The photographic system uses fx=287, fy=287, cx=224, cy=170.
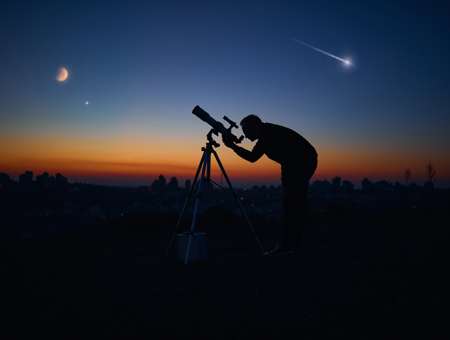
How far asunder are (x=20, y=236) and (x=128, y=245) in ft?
15.7

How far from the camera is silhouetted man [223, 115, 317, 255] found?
5.17 meters

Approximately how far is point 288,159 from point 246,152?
809mm

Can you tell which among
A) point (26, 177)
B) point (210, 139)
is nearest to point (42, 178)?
point (26, 177)

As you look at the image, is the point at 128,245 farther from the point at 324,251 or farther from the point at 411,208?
the point at 411,208

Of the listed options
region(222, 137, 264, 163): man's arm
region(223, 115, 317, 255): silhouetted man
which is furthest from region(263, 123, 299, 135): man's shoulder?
region(222, 137, 264, 163): man's arm

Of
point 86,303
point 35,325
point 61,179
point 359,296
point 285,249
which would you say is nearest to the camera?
point 35,325

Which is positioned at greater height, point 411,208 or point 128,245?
point 411,208

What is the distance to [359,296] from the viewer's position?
2.75 metres

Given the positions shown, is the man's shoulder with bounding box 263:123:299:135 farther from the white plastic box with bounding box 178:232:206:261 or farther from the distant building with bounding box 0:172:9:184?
the distant building with bounding box 0:172:9:184

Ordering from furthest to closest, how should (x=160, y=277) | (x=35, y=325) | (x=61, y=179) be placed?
(x=61, y=179)
(x=160, y=277)
(x=35, y=325)

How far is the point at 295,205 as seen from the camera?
527 cm

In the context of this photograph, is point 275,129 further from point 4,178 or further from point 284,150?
point 4,178

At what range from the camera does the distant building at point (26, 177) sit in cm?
2881

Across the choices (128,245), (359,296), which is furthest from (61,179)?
(359,296)
